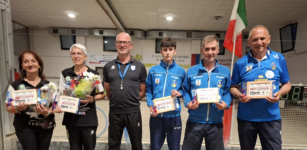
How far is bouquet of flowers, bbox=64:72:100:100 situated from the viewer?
1856 mm

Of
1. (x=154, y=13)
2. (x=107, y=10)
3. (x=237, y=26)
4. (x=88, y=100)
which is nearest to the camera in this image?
(x=88, y=100)

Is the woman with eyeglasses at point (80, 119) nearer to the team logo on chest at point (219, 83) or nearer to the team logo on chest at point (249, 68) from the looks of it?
the team logo on chest at point (219, 83)

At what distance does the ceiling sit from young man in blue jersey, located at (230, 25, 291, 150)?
475cm

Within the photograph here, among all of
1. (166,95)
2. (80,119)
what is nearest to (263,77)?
(166,95)

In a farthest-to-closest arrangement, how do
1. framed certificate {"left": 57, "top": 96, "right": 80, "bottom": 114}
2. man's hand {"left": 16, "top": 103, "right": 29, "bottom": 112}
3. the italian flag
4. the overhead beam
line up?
the overhead beam < the italian flag < framed certificate {"left": 57, "top": 96, "right": 80, "bottom": 114} < man's hand {"left": 16, "top": 103, "right": 29, "bottom": 112}

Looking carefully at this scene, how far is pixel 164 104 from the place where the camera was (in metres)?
1.88

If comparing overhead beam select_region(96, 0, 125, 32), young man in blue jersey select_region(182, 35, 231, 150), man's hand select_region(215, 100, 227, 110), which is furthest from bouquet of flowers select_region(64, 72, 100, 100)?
overhead beam select_region(96, 0, 125, 32)

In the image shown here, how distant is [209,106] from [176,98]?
0.42 meters

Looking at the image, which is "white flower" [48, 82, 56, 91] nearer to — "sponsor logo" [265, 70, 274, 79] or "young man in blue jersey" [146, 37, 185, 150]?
"young man in blue jersey" [146, 37, 185, 150]

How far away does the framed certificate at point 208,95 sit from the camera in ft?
5.62

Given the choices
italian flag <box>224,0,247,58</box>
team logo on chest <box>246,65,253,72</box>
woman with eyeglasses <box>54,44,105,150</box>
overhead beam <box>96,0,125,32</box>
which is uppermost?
overhead beam <box>96,0,125,32</box>

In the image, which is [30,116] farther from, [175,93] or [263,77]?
[263,77]

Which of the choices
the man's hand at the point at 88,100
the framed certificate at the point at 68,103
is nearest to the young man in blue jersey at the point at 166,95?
the man's hand at the point at 88,100

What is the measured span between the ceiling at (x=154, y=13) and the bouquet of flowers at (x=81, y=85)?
5.05 meters
